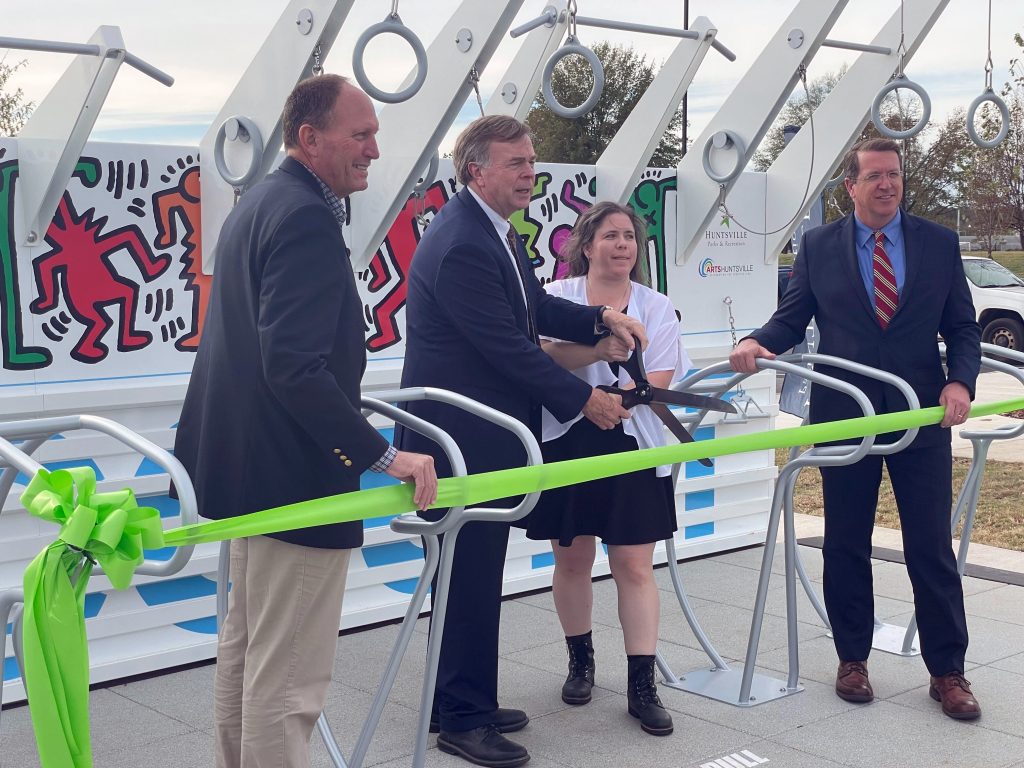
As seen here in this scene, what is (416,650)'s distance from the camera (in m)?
4.90

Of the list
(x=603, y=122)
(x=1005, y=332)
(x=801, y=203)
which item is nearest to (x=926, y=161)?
(x=603, y=122)

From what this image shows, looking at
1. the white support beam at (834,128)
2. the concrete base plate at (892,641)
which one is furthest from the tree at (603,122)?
the concrete base plate at (892,641)

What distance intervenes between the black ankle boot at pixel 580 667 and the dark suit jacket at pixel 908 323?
3.64ft

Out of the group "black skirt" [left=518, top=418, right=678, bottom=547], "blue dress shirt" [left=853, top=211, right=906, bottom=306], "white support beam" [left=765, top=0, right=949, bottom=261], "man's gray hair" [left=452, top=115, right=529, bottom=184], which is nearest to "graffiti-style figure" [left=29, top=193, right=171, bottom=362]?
"man's gray hair" [left=452, top=115, right=529, bottom=184]

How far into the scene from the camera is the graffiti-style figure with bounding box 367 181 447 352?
5.18 meters

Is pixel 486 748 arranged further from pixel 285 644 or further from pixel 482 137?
pixel 482 137

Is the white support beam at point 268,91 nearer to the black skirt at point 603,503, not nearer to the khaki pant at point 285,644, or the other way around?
the black skirt at point 603,503

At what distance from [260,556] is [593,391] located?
1.23 metres

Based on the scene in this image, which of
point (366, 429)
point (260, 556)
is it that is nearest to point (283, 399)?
point (366, 429)

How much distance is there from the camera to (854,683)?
427 cm

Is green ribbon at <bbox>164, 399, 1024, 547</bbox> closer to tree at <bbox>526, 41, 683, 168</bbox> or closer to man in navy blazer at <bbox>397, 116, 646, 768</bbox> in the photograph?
man in navy blazer at <bbox>397, 116, 646, 768</bbox>

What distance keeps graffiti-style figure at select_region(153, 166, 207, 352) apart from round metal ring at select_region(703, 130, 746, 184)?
2422 millimetres

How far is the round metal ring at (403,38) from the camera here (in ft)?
13.1

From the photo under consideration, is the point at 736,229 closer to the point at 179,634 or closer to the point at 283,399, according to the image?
the point at 179,634
